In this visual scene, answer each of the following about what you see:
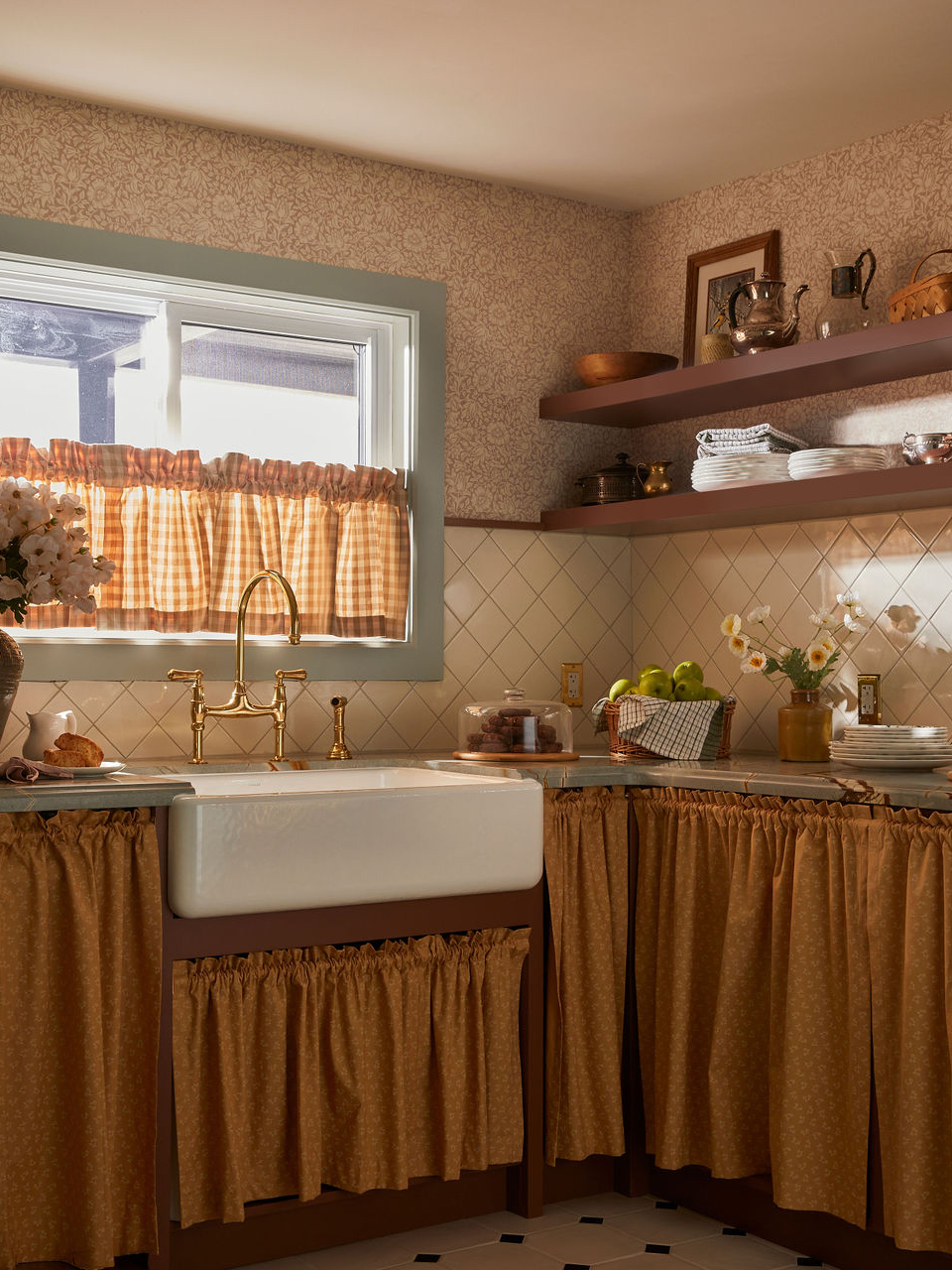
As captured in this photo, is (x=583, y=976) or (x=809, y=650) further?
(x=809, y=650)

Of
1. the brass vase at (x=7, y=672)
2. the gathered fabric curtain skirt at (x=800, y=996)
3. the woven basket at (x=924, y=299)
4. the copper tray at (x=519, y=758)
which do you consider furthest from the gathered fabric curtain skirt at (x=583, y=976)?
the woven basket at (x=924, y=299)

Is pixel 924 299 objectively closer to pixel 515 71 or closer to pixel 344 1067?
pixel 515 71

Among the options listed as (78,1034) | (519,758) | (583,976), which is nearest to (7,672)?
(78,1034)

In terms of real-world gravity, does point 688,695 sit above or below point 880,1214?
above

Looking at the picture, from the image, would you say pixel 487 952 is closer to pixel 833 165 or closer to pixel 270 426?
pixel 270 426

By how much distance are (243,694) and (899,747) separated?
56.0 inches

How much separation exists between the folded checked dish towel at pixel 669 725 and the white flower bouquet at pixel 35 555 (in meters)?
1.26

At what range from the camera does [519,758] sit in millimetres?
3037

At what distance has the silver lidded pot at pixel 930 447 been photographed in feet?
8.93

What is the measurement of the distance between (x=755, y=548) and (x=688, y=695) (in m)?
0.53

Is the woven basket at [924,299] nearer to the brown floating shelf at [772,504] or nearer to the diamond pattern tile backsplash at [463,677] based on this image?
the brown floating shelf at [772,504]

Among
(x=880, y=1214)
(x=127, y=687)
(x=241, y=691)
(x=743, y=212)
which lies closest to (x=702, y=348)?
(x=743, y=212)

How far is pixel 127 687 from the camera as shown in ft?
9.97

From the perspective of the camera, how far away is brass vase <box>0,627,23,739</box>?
95.2 inches
